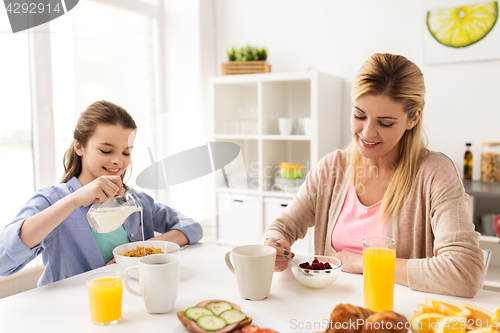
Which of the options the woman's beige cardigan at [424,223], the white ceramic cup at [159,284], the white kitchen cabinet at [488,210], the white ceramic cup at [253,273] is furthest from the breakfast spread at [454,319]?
the white kitchen cabinet at [488,210]

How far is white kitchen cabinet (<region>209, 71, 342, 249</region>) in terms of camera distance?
8.74 ft

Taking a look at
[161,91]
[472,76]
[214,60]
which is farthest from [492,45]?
[161,91]

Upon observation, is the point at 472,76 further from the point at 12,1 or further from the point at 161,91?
the point at 12,1

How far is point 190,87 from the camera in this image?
10.9ft

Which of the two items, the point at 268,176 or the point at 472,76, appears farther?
the point at 268,176

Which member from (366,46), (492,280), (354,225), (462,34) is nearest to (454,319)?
(354,225)

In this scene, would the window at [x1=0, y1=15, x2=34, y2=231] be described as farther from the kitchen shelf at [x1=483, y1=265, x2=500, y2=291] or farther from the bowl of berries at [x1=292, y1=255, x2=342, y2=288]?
the kitchen shelf at [x1=483, y1=265, x2=500, y2=291]

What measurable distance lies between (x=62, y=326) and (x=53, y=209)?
371mm

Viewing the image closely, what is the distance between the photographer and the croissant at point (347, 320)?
0.69 metres

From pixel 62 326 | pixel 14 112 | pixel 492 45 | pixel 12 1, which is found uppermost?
pixel 12 1

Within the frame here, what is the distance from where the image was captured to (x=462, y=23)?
246cm

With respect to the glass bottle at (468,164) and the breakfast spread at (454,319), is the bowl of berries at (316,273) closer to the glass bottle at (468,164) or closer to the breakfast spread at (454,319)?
the breakfast spread at (454,319)

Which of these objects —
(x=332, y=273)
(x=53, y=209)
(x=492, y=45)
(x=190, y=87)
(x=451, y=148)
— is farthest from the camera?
(x=190, y=87)

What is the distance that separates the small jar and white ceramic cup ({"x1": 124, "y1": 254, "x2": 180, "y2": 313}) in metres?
2.16
